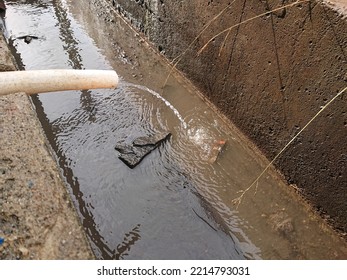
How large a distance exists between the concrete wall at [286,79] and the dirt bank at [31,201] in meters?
1.62

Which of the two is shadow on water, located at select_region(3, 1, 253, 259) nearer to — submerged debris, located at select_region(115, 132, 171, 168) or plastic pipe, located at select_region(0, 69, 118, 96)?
submerged debris, located at select_region(115, 132, 171, 168)

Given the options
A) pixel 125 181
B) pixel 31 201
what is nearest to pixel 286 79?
pixel 125 181

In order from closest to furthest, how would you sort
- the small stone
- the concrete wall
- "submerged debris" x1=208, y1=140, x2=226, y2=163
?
the small stone, the concrete wall, "submerged debris" x1=208, y1=140, x2=226, y2=163

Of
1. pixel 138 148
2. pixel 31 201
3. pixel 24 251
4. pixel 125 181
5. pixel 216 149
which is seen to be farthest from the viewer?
pixel 216 149

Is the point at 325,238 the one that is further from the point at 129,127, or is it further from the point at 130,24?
the point at 130,24

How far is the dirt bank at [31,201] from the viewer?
Result: 1436mm

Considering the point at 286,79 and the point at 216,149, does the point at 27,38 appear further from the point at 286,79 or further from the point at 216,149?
the point at 286,79

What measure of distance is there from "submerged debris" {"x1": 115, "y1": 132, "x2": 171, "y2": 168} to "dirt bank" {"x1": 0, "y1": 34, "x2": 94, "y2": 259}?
772mm

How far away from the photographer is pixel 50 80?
7.38 ft

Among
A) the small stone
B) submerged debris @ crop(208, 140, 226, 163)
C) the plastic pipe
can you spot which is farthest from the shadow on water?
the small stone

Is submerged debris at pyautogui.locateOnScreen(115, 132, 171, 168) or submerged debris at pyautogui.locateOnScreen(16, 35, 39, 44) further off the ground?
submerged debris at pyautogui.locateOnScreen(115, 132, 171, 168)

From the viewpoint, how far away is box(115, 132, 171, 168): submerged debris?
2520mm

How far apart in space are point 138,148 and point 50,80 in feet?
2.76

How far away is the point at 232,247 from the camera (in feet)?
6.89
